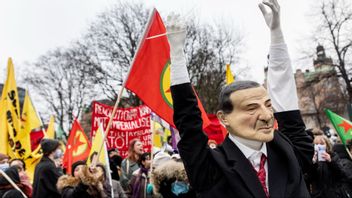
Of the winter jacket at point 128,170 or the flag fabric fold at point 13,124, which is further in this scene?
the flag fabric fold at point 13,124

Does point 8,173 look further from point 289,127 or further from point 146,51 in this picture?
point 289,127

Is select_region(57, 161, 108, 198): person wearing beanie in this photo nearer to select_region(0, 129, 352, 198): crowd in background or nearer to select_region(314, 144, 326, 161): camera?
select_region(0, 129, 352, 198): crowd in background

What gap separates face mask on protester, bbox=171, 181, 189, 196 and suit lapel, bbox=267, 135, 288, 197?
2.79 m

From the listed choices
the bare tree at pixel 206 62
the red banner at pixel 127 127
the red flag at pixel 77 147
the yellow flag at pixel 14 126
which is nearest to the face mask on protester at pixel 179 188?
the red flag at pixel 77 147

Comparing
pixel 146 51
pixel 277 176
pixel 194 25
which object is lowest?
pixel 277 176

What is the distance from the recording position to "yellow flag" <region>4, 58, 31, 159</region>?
935 cm

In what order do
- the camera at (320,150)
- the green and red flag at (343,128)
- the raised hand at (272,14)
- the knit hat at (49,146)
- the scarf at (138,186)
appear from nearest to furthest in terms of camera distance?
the raised hand at (272,14)
the camera at (320,150)
the scarf at (138,186)
the knit hat at (49,146)
the green and red flag at (343,128)

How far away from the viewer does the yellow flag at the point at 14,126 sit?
9352 millimetres

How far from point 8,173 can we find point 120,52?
23903 millimetres

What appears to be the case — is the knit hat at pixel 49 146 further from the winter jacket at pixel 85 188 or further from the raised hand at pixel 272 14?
the raised hand at pixel 272 14

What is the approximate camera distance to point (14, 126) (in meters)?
9.43

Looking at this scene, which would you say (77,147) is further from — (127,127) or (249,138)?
(249,138)

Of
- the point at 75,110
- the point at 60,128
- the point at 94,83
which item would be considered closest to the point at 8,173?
the point at 94,83

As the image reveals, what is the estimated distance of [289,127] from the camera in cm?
277
